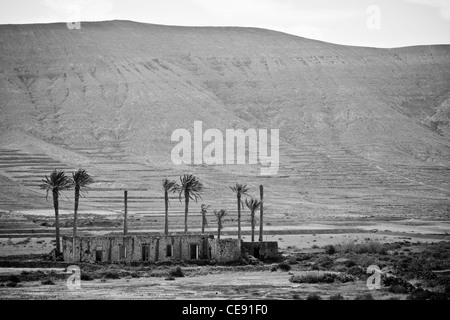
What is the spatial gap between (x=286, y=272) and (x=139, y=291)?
13231 mm

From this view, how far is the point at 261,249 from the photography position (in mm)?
66125

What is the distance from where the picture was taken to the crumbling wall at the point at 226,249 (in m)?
63.6

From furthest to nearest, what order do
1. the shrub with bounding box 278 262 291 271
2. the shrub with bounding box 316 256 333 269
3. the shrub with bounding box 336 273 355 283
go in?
1. the shrub with bounding box 316 256 333 269
2. the shrub with bounding box 278 262 291 271
3. the shrub with bounding box 336 273 355 283

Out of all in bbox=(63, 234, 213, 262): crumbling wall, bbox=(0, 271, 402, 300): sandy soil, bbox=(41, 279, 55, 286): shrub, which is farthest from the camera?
bbox=(63, 234, 213, 262): crumbling wall

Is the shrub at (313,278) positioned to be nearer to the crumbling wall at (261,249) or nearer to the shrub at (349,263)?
the shrub at (349,263)

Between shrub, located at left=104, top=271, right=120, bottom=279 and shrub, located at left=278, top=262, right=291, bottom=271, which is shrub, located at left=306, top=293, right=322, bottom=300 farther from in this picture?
shrub, located at left=104, top=271, right=120, bottom=279

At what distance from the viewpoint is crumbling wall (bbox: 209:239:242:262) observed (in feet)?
209

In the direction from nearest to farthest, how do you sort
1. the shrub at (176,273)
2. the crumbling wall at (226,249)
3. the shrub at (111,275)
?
1. the shrub at (111,275)
2. the shrub at (176,273)
3. the crumbling wall at (226,249)

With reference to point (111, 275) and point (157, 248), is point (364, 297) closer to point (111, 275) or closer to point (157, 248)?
point (111, 275)

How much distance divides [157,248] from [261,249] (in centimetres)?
771

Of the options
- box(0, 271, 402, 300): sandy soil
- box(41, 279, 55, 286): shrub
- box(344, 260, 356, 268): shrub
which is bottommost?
box(0, 271, 402, 300): sandy soil

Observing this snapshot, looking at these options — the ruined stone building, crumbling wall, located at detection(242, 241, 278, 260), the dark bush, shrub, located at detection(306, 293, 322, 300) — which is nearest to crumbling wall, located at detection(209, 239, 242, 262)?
the ruined stone building

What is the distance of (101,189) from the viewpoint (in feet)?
509

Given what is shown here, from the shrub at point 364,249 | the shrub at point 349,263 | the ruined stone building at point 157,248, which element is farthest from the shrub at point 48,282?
the shrub at point 364,249
